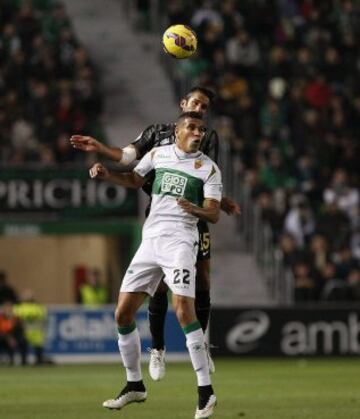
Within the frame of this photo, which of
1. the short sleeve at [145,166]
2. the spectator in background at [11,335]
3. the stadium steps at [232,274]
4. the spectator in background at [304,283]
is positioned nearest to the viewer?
the short sleeve at [145,166]

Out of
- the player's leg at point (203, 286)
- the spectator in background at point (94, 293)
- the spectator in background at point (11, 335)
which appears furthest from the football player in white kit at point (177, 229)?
the spectator in background at point (94, 293)

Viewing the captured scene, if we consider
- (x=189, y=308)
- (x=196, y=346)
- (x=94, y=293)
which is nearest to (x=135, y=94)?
(x=94, y=293)

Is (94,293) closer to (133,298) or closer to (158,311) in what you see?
(158,311)

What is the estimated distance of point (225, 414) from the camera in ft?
42.0

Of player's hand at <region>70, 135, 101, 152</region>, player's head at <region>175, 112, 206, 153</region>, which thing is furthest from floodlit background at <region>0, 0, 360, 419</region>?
player's hand at <region>70, 135, 101, 152</region>

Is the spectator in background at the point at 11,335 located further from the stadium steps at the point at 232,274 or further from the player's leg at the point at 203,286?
the player's leg at the point at 203,286

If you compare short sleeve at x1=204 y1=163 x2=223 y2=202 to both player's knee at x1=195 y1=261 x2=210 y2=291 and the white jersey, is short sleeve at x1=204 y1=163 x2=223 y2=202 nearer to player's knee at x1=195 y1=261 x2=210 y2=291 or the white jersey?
the white jersey

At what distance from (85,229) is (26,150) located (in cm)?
177

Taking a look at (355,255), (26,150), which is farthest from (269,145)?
(26,150)

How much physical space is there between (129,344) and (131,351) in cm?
6

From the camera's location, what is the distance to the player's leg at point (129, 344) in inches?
487

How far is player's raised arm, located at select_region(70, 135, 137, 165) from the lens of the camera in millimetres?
11969

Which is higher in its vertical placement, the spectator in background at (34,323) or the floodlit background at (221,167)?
the floodlit background at (221,167)

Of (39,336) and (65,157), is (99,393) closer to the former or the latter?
(39,336)
